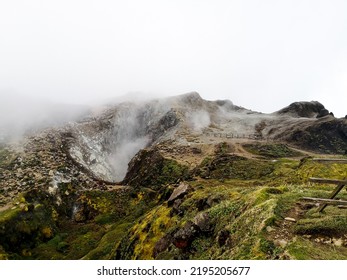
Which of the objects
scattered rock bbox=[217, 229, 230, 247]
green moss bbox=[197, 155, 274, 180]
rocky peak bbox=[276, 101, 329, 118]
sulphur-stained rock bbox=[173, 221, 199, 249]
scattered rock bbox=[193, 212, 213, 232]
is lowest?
green moss bbox=[197, 155, 274, 180]

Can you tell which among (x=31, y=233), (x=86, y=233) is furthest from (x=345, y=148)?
(x=31, y=233)

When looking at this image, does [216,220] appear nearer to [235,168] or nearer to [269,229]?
[269,229]

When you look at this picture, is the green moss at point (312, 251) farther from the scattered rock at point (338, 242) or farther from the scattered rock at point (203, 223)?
the scattered rock at point (203, 223)

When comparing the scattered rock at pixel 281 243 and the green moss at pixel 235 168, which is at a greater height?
the scattered rock at pixel 281 243

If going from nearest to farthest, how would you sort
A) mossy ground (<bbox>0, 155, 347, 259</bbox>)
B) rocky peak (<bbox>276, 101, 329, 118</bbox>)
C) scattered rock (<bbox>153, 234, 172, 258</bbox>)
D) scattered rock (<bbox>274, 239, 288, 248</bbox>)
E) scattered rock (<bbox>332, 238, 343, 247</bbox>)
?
scattered rock (<bbox>274, 239, 288, 248</bbox>) < scattered rock (<bbox>332, 238, 343, 247</bbox>) < mossy ground (<bbox>0, 155, 347, 259</bbox>) < scattered rock (<bbox>153, 234, 172, 258</bbox>) < rocky peak (<bbox>276, 101, 329, 118</bbox>)

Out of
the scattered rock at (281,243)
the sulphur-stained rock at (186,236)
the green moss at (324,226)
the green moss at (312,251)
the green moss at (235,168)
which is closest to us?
the green moss at (312,251)

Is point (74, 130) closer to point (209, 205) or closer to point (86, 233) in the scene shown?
point (86, 233)

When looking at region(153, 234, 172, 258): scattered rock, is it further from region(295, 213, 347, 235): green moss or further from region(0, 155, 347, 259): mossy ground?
region(295, 213, 347, 235): green moss

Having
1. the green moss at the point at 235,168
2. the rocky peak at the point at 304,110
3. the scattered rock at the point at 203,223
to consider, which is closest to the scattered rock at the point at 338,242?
the scattered rock at the point at 203,223

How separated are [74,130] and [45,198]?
165 ft

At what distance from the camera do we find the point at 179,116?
139 m

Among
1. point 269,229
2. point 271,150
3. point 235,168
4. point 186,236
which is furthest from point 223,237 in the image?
point 271,150

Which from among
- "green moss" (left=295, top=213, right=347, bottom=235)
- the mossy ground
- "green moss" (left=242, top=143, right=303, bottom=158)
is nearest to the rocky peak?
"green moss" (left=242, top=143, right=303, bottom=158)

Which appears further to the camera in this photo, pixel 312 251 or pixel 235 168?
pixel 235 168
